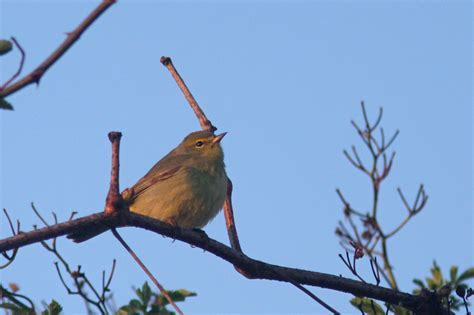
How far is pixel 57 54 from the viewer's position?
2.59 meters

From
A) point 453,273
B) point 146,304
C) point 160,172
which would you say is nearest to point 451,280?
point 453,273

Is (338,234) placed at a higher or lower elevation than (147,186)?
lower

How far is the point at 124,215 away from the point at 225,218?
2.43 metres

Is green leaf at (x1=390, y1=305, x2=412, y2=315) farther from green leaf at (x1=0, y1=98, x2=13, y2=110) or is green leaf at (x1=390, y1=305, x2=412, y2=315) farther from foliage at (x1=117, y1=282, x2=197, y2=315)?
green leaf at (x1=0, y1=98, x2=13, y2=110)

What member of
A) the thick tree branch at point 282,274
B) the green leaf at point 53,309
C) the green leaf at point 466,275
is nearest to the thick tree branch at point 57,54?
the green leaf at point 53,309

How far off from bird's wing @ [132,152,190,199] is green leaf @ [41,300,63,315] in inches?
166

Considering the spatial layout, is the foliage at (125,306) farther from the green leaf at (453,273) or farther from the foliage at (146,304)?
the green leaf at (453,273)

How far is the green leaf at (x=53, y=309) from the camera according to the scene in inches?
173

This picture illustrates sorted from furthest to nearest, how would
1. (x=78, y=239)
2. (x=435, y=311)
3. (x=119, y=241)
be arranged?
1. (x=78, y=239)
2. (x=435, y=311)
3. (x=119, y=241)

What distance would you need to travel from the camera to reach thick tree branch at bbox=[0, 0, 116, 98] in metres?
2.56

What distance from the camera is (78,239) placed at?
8.02m

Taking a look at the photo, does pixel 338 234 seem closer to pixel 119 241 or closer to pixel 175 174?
pixel 119 241

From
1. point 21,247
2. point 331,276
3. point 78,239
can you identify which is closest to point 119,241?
point 21,247

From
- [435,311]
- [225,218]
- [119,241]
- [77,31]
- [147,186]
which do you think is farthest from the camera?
[147,186]
